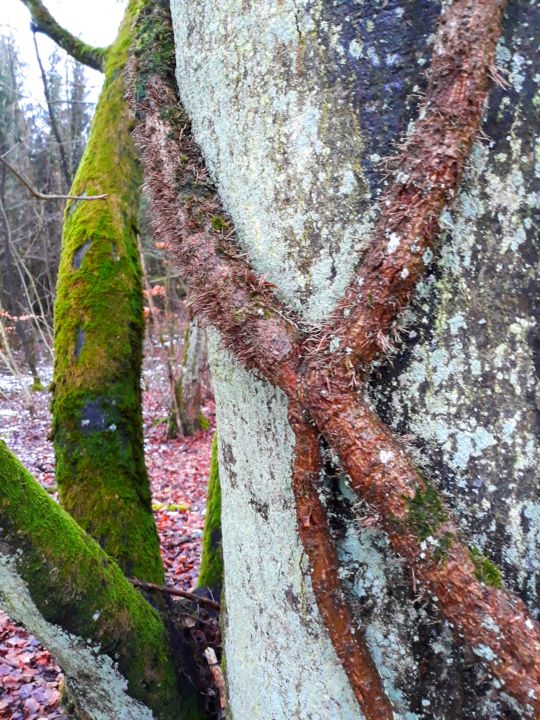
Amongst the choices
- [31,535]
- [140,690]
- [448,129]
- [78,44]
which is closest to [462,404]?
[448,129]

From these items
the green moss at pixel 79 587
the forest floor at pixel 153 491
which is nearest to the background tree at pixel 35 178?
the forest floor at pixel 153 491

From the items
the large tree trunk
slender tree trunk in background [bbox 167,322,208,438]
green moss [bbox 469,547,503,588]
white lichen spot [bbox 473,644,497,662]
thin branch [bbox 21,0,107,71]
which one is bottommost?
slender tree trunk in background [bbox 167,322,208,438]

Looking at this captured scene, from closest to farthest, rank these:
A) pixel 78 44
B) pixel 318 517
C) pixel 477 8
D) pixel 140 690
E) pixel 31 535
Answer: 1. pixel 477 8
2. pixel 318 517
3. pixel 31 535
4. pixel 140 690
5. pixel 78 44

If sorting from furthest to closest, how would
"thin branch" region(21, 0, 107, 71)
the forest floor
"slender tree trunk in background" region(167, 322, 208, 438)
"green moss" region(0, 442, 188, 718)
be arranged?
1. "slender tree trunk in background" region(167, 322, 208, 438)
2. "thin branch" region(21, 0, 107, 71)
3. the forest floor
4. "green moss" region(0, 442, 188, 718)

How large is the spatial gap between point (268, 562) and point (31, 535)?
2.38 ft

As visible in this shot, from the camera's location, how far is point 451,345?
89 cm

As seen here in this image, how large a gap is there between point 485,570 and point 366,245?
0.53 m

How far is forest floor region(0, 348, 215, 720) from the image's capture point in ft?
9.36

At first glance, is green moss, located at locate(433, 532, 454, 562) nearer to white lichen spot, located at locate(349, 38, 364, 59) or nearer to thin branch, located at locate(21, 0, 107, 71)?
white lichen spot, located at locate(349, 38, 364, 59)

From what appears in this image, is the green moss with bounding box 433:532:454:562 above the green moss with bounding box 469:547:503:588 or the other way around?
above

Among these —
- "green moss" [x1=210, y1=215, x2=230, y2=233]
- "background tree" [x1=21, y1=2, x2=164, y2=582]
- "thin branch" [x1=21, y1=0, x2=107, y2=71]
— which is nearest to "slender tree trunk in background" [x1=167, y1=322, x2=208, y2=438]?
"thin branch" [x1=21, y1=0, x2=107, y2=71]

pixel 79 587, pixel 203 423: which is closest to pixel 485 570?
pixel 79 587

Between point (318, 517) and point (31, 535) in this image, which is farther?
point (31, 535)

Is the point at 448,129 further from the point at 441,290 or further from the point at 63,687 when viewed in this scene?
the point at 63,687
